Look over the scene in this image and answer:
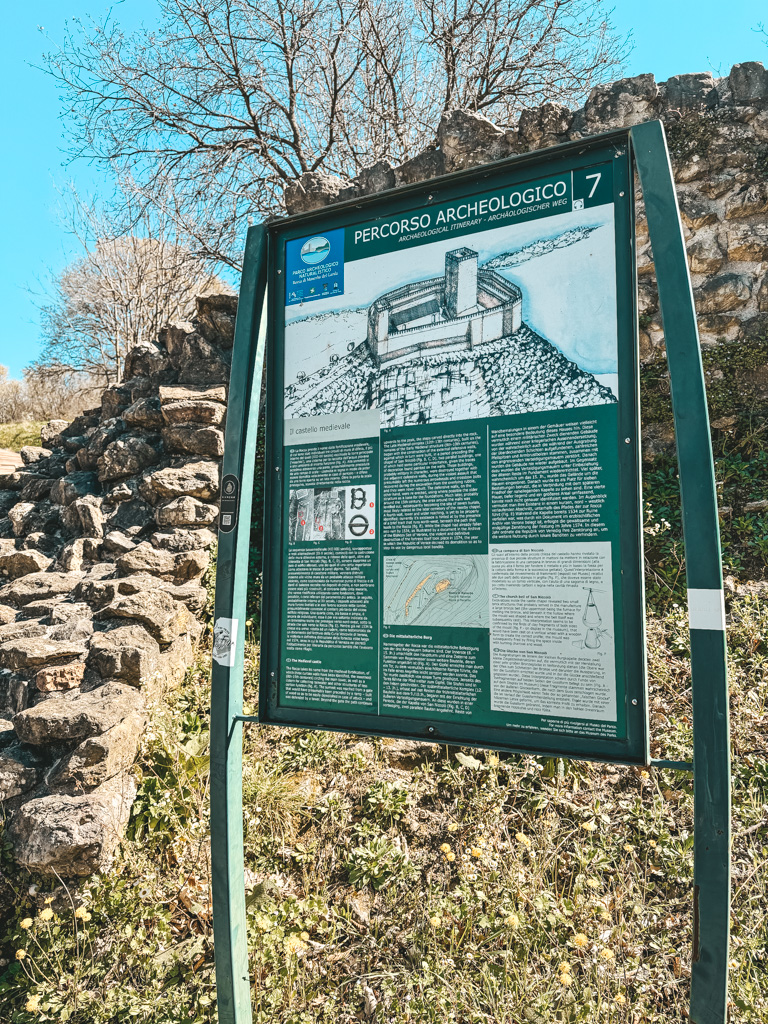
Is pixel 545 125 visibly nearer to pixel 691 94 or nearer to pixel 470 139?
pixel 470 139

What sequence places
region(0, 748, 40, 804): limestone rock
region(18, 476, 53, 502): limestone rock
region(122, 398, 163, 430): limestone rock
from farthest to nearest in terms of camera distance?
1. region(18, 476, 53, 502): limestone rock
2. region(122, 398, 163, 430): limestone rock
3. region(0, 748, 40, 804): limestone rock

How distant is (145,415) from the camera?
5.62 meters

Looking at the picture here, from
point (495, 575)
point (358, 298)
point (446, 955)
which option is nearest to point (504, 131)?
point (358, 298)

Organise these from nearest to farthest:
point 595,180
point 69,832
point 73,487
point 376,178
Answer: point 595,180 < point 69,832 < point 73,487 < point 376,178

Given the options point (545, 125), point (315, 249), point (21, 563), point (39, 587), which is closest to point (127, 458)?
point (21, 563)

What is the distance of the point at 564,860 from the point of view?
2.66 meters

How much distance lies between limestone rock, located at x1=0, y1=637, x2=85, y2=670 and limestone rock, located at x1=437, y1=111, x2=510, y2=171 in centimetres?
449

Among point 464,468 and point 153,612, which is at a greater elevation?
point 464,468

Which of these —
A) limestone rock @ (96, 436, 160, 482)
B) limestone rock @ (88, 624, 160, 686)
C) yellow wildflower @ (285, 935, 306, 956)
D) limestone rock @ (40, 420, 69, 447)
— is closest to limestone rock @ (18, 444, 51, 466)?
limestone rock @ (40, 420, 69, 447)

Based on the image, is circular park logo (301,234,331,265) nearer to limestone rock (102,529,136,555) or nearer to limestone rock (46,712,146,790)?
limestone rock (46,712,146,790)

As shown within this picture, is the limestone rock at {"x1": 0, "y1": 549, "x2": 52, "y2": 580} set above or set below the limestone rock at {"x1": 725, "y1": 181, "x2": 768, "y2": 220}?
below

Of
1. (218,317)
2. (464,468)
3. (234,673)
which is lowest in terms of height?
(234,673)

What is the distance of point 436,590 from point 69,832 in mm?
1896

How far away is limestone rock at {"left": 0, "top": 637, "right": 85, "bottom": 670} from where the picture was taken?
11.6ft
